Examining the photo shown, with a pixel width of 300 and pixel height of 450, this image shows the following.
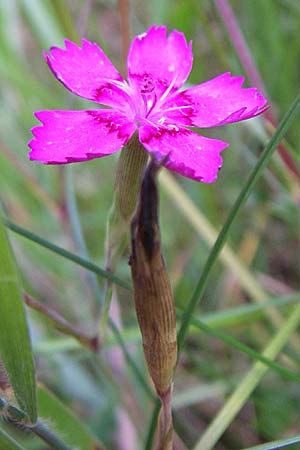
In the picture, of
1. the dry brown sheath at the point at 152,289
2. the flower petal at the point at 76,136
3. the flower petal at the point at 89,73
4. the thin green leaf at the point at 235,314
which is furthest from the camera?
the thin green leaf at the point at 235,314

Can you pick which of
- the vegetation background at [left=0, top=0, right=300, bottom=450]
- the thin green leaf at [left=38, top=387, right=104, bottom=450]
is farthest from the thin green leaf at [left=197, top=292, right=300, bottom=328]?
the thin green leaf at [left=38, top=387, right=104, bottom=450]

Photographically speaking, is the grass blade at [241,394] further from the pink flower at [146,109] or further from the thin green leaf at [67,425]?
the pink flower at [146,109]

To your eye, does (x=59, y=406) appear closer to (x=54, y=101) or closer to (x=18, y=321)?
(x=18, y=321)

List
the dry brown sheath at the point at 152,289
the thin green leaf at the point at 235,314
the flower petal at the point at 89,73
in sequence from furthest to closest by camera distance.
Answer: the thin green leaf at the point at 235,314 → the flower petal at the point at 89,73 → the dry brown sheath at the point at 152,289

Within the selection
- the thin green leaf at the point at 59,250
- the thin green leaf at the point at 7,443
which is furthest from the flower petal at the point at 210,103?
the thin green leaf at the point at 7,443

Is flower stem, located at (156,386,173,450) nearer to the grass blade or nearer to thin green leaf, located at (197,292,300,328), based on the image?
the grass blade

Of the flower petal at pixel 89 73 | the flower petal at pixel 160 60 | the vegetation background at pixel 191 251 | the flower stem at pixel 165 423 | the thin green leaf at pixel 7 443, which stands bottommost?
the vegetation background at pixel 191 251

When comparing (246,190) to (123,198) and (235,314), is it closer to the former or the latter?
(123,198)
